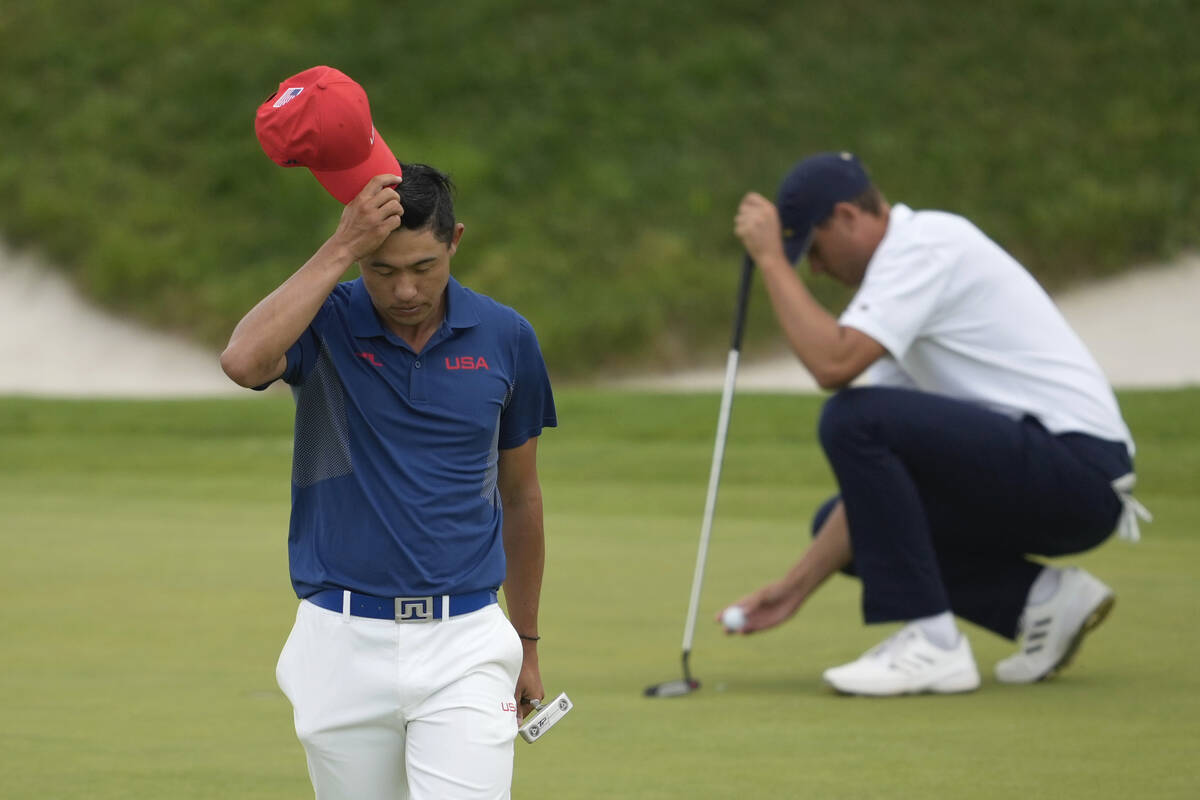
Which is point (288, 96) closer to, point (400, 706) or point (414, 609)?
point (414, 609)

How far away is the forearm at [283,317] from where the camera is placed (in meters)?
2.53

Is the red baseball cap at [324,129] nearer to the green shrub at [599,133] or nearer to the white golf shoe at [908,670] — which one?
the white golf shoe at [908,670]

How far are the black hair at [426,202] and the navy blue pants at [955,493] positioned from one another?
2.08 meters

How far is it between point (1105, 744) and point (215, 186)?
702 inches

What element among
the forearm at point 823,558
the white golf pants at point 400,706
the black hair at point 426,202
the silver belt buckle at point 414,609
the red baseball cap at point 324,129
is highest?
the red baseball cap at point 324,129

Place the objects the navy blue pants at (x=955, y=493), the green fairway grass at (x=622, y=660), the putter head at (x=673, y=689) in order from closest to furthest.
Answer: the green fairway grass at (x=622, y=660)
the putter head at (x=673, y=689)
the navy blue pants at (x=955, y=493)

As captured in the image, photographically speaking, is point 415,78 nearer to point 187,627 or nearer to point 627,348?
point 627,348

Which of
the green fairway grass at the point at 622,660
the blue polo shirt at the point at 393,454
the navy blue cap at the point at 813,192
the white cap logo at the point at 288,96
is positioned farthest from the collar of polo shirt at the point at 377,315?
the navy blue cap at the point at 813,192

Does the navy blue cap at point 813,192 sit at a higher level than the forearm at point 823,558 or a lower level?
higher

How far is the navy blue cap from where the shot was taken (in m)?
4.73

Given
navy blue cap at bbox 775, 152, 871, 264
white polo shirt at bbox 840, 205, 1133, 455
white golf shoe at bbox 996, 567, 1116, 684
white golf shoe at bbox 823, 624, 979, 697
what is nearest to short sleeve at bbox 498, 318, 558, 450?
white golf shoe at bbox 823, 624, 979, 697

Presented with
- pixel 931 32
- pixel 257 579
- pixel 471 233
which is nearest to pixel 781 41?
pixel 931 32

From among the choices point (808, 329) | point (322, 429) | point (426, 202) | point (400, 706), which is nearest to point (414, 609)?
point (400, 706)

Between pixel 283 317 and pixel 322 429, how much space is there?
203 mm
